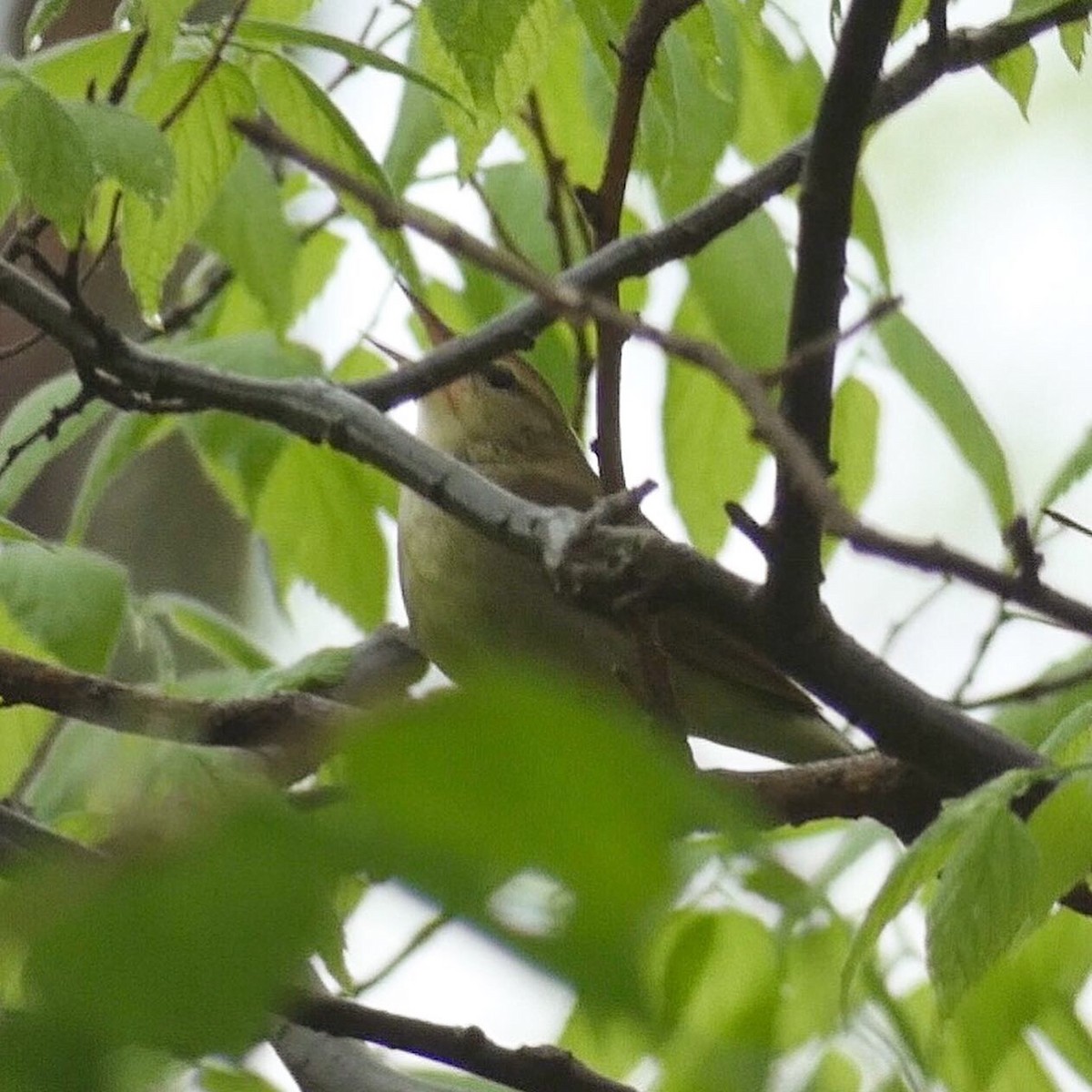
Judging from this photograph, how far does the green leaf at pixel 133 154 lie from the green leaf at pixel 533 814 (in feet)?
2.99

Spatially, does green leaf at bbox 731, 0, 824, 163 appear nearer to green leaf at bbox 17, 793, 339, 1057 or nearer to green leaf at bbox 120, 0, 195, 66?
green leaf at bbox 120, 0, 195, 66

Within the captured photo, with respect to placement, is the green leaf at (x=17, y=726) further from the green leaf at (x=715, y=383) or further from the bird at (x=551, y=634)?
the green leaf at (x=715, y=383)

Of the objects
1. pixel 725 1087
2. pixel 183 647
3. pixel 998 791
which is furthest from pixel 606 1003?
pixel 183 647

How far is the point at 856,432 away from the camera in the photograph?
2.08 m

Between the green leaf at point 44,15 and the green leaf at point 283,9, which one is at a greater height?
the green leaf at point 283,9

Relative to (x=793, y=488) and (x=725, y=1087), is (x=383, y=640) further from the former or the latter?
(x=725, y=1087)

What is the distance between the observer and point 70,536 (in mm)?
1933

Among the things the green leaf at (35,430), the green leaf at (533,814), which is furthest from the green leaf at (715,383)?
the green leaf at (533,814)

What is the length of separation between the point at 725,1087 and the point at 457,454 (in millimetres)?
2427

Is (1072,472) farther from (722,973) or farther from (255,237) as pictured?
(255,237)

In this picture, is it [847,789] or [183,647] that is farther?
[183,647]

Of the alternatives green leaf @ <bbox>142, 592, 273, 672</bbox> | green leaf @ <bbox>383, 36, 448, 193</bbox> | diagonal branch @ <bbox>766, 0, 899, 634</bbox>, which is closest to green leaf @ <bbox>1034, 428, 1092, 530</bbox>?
diagonal branch @ <bbox>766, 0, 899, 634</bbox>

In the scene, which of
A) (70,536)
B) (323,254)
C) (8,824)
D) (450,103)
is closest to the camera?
(8,824)

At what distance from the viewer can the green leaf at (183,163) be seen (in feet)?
4.99
